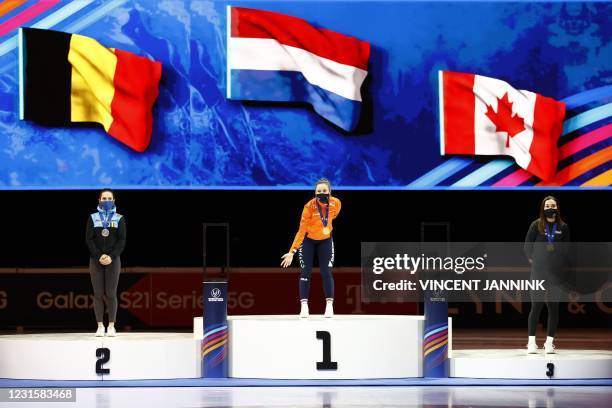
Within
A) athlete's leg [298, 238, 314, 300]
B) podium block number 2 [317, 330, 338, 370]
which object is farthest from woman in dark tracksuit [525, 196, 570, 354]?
athlete's leg [298, 238, 314, 300]

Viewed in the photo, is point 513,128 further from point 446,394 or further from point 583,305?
point 446,394

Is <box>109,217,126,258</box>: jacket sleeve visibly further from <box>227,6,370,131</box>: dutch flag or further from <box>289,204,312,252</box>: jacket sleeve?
<box>227,6,370,131</box>: dutch flag

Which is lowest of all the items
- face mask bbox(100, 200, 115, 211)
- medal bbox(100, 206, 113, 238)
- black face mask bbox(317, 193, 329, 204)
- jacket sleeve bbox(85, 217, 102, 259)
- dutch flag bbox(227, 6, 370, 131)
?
jacket sleeve bbox(85, 217, 102, 259)

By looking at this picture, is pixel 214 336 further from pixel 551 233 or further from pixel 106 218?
pixel 551 233

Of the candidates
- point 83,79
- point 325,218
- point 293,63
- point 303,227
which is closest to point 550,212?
point 325,218

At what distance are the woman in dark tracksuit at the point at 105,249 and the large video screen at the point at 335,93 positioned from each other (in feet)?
8.02

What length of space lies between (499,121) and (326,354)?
4.68 m

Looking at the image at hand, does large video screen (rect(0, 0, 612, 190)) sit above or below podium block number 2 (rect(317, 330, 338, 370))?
above

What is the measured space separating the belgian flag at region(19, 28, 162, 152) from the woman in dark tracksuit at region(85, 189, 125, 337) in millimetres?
2595

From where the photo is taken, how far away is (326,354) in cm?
1157

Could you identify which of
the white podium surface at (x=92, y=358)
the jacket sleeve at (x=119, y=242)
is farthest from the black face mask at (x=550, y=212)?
the jacket sleeve at (x=119, y=242)

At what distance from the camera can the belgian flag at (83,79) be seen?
1445 centimetres

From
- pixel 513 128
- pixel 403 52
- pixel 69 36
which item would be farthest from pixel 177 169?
pixel 513 128

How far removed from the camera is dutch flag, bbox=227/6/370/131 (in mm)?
14570
